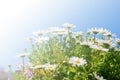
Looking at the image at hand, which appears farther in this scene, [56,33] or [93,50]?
[56,33]

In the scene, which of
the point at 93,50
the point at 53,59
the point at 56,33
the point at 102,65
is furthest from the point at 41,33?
the point at 102,65

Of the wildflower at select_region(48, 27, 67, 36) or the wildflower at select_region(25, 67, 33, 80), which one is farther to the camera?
the wildflower at select_region(48, 27, 67, 36)

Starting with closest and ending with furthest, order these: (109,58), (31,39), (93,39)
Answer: (109,58), (93,39), (31,39)

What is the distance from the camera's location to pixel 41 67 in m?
4.97

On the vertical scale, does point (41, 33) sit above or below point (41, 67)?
above

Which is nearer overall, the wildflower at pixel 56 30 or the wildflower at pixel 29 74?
the wildflower at pixel 29 74

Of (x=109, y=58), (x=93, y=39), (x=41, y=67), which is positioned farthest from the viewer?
(x=93, y=39)

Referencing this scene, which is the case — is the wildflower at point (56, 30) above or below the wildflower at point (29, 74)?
above

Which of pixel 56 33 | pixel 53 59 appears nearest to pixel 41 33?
pixel 56 33

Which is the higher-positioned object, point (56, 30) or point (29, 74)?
point (56, 30)

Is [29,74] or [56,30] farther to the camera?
[56,30]

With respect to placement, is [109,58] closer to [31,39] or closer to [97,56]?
[97,56]

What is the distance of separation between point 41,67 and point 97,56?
26.0 inches

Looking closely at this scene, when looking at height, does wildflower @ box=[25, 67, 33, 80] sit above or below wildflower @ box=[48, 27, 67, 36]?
below
